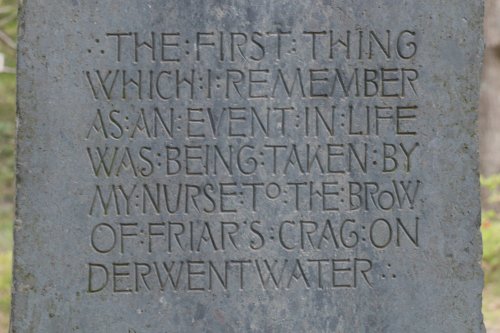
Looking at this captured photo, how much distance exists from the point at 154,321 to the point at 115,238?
38cm

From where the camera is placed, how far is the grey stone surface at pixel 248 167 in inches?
153

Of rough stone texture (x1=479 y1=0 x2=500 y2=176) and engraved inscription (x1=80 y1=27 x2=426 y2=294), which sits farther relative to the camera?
rough stone texture (x1=479 y1=0 x2=500 y2=176)

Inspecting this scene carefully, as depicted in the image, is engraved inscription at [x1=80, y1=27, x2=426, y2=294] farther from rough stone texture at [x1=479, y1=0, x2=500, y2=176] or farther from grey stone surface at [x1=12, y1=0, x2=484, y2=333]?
rough stone texture at [x1=479, y1=0, x2=500, y2=176]

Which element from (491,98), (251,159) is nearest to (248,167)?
(251,159)

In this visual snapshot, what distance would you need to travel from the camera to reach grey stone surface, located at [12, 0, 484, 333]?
12.7 feet

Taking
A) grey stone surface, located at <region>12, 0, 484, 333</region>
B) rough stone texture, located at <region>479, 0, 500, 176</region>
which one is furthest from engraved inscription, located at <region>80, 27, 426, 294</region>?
rough stone texture, located at <region>479, 0, 500, 176</region>

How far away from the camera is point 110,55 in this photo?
12.8 feet

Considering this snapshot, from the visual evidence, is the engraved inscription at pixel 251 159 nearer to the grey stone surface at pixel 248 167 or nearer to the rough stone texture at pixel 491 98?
the grey stone surface at pixel 248 167

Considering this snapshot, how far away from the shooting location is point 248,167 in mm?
3926

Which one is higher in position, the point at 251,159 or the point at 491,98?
the point at 491,98

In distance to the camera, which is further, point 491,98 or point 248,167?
point 491,98

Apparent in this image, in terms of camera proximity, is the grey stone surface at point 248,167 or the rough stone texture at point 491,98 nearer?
the grey stone surface at point 248,167

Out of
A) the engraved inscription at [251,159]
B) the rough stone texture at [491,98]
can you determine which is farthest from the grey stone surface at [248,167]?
the rough stone texture at [491,98]

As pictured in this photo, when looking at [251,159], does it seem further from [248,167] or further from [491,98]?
[491,98]
